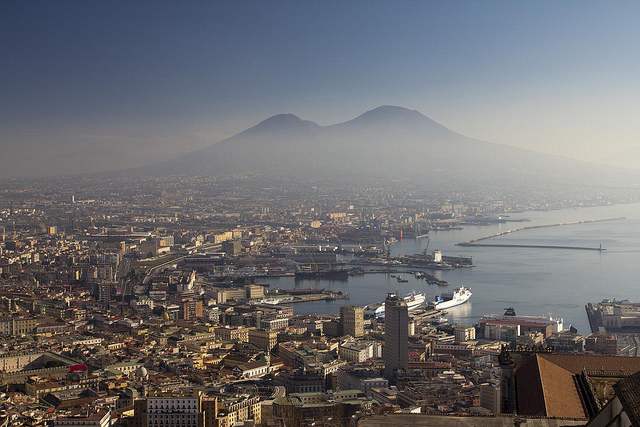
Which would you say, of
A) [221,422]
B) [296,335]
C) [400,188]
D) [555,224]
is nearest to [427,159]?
[400,188]

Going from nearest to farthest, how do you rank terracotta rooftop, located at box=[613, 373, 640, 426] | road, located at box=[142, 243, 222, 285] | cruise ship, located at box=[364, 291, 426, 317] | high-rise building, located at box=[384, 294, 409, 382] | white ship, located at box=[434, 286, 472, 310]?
1. terracotta rooftop, located at box=[613, 373, 640, 426]
2. high-rise building, located at box=[384, 294, 409, 382]
3. cruise ship, located at box=[364, 291, 426, 317]
4. white ship, located at box=[434, 286, 472, 310]
5. road, located at box=[142, 243, 222, 285]

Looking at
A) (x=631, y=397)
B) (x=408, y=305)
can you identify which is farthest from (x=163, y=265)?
(x=631, y=397)

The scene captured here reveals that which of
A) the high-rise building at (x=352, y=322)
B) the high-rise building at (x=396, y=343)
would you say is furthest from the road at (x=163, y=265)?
the high-rise building at (x=396, y=343)

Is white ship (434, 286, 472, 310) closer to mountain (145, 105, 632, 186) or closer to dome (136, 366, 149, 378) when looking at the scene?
dome (136, 366, 149, 378)

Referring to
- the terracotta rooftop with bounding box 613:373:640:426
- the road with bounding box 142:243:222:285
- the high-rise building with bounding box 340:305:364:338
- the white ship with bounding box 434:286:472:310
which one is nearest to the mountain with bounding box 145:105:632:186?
the road with bounding box 142:243:222:285

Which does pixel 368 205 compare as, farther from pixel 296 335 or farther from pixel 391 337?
pixel 391 337
